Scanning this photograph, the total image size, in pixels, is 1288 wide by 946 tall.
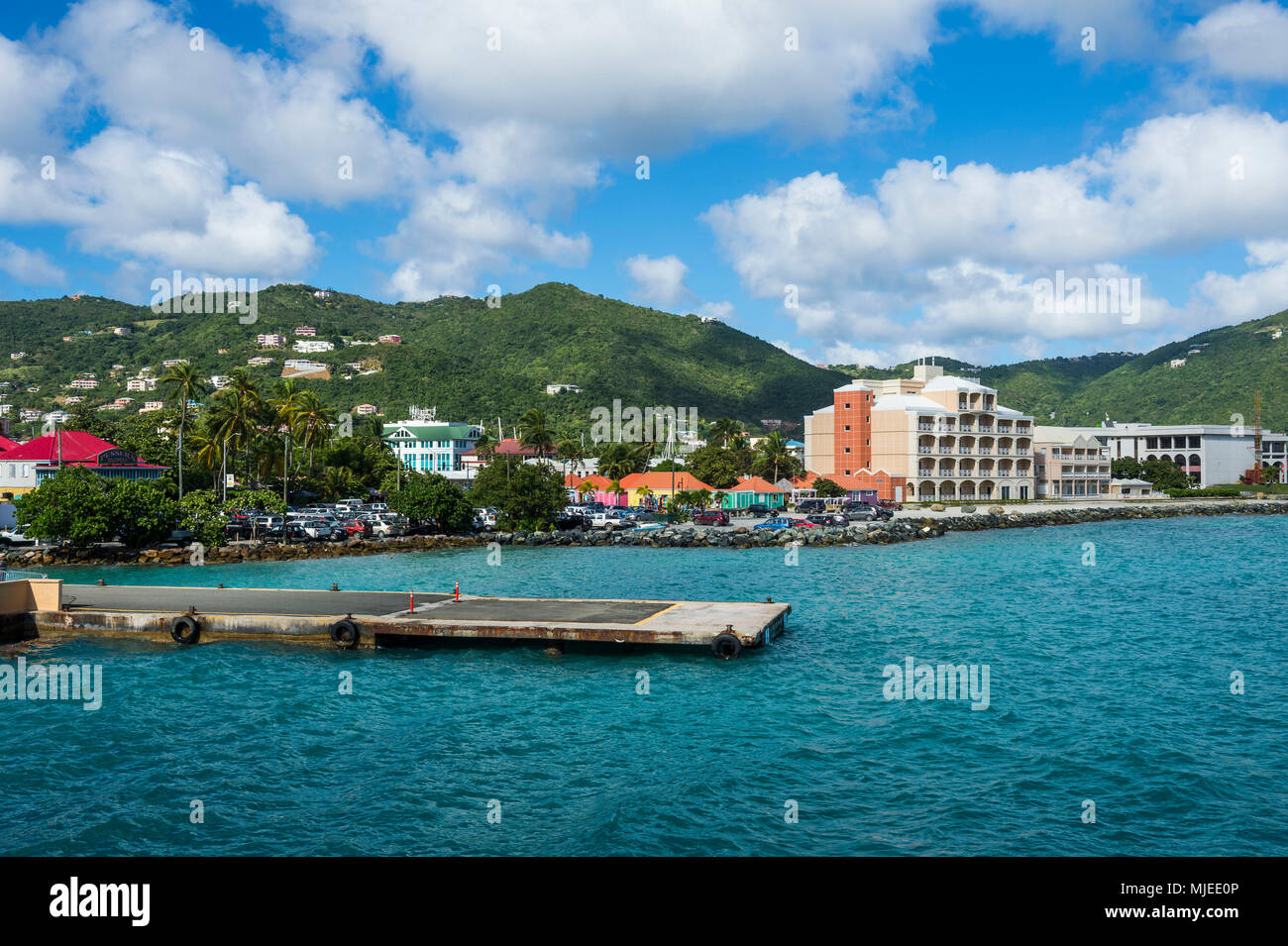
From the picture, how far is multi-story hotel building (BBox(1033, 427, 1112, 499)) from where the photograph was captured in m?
132

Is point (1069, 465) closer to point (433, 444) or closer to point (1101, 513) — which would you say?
point (1101, 513)

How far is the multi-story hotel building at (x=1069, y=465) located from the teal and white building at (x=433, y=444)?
9247cm

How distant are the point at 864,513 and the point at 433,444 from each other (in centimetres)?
8967

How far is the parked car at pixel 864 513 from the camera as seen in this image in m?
88.2

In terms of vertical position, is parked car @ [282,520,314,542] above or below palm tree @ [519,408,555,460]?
below

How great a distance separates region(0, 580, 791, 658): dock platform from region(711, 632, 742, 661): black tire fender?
0.10 ft

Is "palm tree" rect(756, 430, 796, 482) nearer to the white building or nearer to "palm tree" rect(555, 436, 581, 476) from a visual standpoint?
"palm tree" rect(555, 436, 581, 476)

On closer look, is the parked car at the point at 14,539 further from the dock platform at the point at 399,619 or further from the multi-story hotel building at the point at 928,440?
the multi-story hotel building at the point at 928,440

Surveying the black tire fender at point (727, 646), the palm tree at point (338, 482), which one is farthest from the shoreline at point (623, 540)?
the black tire fender at point (727, 646)

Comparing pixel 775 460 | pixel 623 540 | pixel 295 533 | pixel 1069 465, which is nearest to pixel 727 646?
pixel 623 540

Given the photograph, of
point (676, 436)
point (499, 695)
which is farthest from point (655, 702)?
point (676, 436)

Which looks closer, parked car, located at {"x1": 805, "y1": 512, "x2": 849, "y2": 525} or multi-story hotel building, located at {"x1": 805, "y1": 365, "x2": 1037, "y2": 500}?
parked car, located at {"x1": 805, "y1": 512, "x2": 849, "y2": 525}

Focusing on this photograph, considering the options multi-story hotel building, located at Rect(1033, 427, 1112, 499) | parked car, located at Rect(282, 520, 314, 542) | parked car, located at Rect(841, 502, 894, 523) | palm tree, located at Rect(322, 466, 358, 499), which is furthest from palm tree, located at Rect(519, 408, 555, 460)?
multi-story hotel building, located at Rect(1033, 427, 1112, 499)
